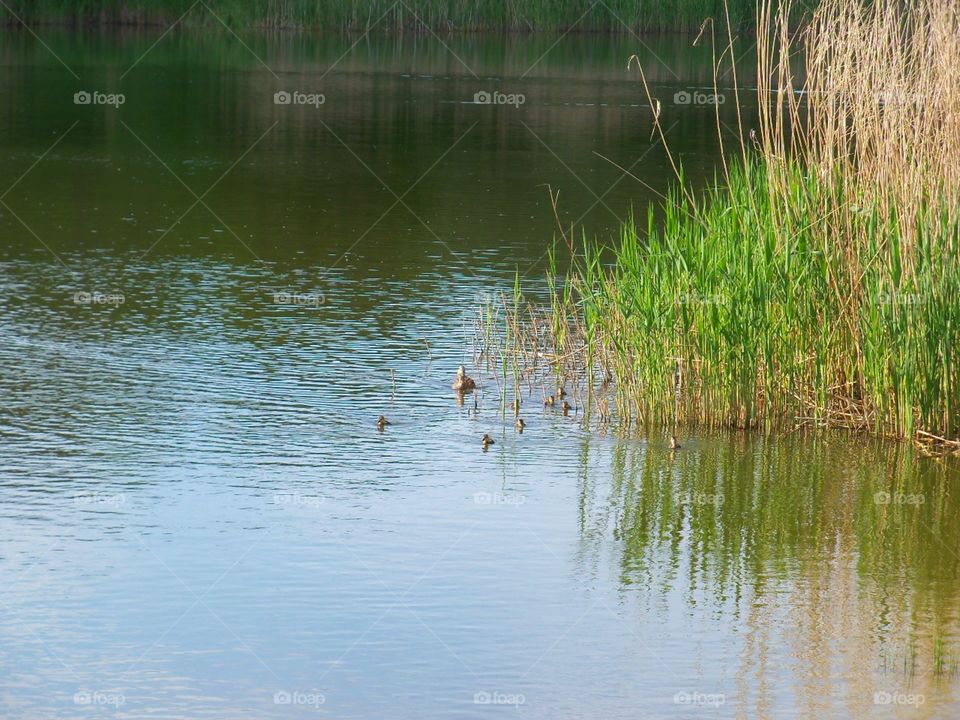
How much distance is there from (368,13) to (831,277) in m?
22.5

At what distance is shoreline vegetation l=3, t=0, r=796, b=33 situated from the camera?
89.4 feet

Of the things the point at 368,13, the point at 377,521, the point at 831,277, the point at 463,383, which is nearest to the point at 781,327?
the point at 831,277

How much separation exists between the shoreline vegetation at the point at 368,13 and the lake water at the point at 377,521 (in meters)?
17.4

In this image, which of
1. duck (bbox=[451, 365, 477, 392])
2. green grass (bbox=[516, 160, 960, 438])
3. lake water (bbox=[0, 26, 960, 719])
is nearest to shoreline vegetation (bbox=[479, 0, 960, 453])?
green grass (bbox=[516, 160, 960, 438])

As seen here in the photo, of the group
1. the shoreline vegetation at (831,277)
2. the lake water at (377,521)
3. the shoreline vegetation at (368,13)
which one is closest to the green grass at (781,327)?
the shoreline vegetation at (831,277)

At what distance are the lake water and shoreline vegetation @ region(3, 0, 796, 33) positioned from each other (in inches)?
684

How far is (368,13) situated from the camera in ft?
90.2

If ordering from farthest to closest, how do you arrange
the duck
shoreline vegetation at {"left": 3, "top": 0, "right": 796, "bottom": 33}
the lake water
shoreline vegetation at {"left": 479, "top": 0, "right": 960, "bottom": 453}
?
1. shoreline vegetation at {"left": 3, "top": 0, "right": 796, "bottom": 33}
2. the duck
3. shoreline vegetation at {"left": 479, "top": 0, "right": 960, "bottom": 453}
4. the lake water

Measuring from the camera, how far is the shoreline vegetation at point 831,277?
5.67m

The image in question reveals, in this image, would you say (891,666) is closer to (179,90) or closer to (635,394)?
(635,394)

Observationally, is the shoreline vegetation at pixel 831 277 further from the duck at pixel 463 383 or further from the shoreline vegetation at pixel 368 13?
the shoreline vegetation at pixel 368 13

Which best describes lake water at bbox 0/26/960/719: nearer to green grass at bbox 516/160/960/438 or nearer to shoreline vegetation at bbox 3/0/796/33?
green grass at bbox 516/160/960/438

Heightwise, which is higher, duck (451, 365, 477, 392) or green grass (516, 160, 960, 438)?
green grass (516, 160, 960, 438)

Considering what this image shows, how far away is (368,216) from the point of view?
11.2 meters
